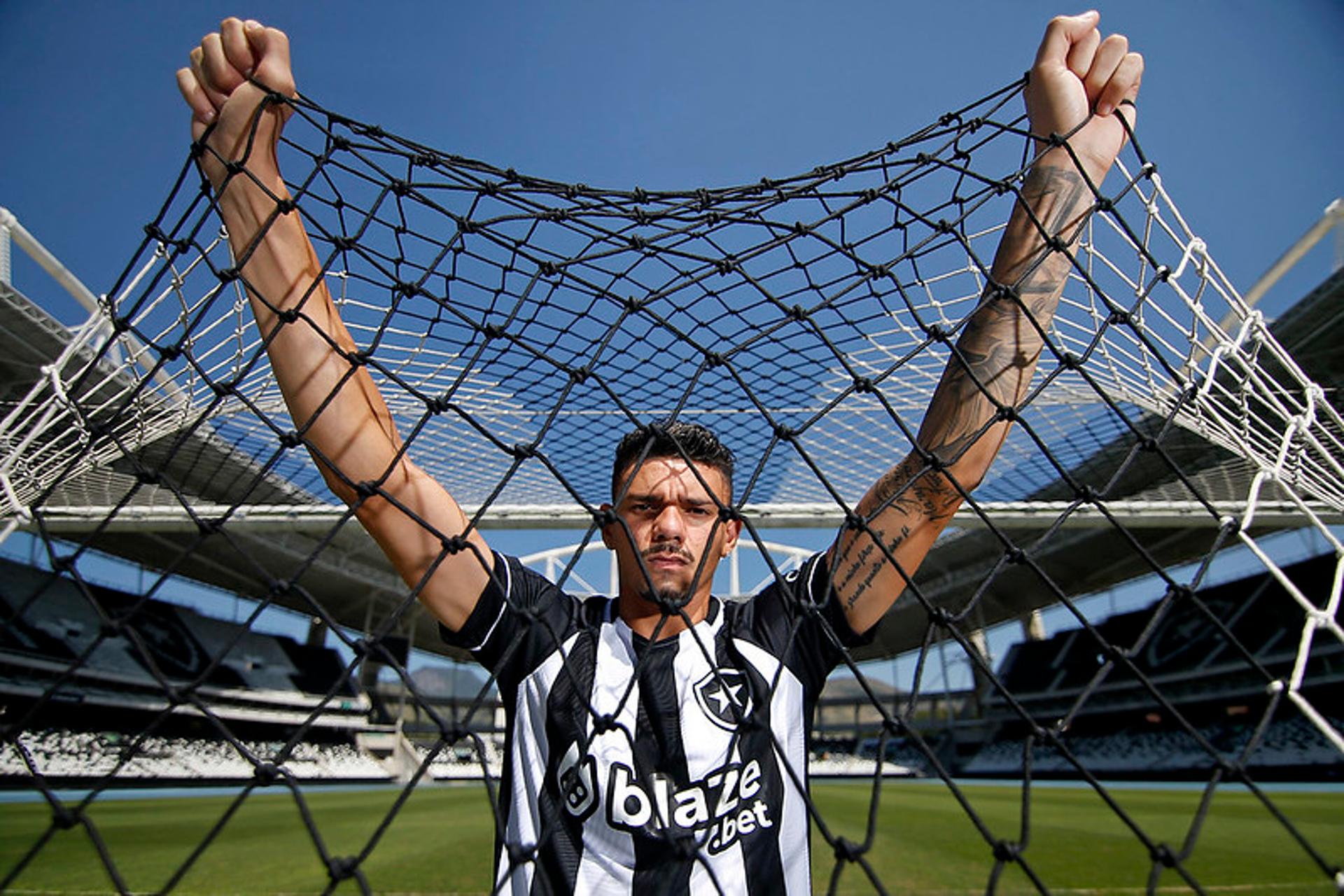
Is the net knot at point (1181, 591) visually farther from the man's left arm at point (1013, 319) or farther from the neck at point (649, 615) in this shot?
the neck at point (649, 615)

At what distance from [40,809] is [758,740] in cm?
1479

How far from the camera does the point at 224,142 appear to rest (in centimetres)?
163

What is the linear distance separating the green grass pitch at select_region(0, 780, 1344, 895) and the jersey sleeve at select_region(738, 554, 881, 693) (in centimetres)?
157

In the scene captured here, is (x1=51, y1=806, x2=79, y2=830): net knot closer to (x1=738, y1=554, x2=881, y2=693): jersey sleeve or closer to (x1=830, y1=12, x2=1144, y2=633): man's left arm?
(x1=738, y1=554, x2=881, y2=693): jersey sleeve

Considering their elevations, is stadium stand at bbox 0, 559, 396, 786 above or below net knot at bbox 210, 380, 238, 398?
below

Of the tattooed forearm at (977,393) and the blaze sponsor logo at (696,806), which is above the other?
the tattooed forearm at (977,393)

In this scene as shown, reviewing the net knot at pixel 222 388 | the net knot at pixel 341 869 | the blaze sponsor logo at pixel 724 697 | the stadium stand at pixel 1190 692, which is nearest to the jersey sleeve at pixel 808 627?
the blaze sponsor logo at pixel 724 697

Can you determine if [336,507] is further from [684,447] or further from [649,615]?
[684,447]

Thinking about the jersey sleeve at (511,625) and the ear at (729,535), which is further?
the ear at (729,535)

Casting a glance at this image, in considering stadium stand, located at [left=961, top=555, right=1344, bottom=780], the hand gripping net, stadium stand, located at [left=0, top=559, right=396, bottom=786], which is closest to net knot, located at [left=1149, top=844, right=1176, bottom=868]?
the hand gripping net

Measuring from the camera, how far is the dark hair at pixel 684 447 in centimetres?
178

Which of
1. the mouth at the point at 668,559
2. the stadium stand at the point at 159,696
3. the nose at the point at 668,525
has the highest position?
the nose at the point at 668,525

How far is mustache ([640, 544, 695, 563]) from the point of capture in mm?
1695

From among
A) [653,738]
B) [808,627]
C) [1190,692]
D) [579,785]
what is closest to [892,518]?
[808,627]
